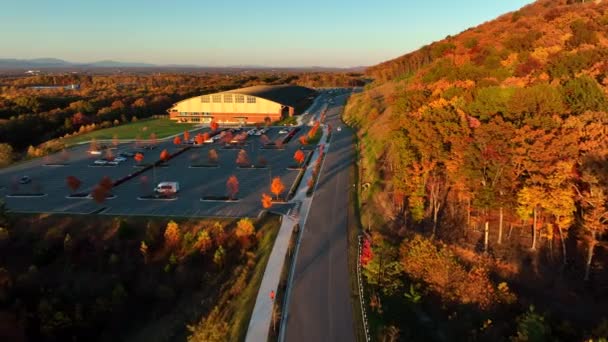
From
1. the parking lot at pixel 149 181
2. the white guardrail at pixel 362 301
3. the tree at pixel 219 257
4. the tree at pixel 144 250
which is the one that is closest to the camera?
the white guardrail at pixel 362 301

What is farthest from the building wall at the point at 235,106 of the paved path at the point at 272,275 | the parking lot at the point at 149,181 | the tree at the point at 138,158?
the paved path at the point at 272,275

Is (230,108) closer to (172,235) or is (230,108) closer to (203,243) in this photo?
(172,235)

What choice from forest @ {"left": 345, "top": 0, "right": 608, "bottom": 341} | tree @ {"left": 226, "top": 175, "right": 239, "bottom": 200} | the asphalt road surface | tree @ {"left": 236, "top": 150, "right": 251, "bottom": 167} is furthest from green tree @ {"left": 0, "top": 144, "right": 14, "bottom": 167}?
forest @ {"left": 345, "top": 0, "right": 608, "bottom": 341}

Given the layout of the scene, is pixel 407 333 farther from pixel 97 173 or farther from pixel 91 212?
pixel 97 173

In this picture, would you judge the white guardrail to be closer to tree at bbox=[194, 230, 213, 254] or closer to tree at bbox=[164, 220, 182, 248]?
tree at bbox=[194, 230, 213, 254]

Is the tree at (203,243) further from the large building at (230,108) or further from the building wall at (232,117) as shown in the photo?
the building wall at (232,117)

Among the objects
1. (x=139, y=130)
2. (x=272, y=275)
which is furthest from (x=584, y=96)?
(x=139, y=130)

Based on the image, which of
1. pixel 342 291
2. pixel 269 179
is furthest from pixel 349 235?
pixel 269 179
